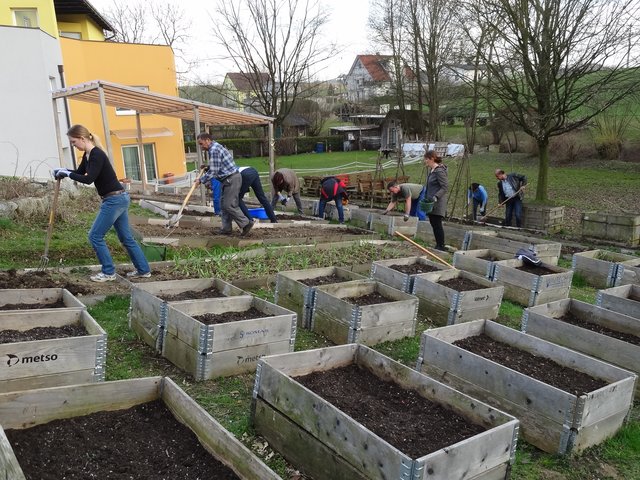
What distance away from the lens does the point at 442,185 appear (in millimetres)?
8789

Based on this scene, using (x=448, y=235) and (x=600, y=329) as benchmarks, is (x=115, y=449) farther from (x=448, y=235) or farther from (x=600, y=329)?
(x=448, y=235)

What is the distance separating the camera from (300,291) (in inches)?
222

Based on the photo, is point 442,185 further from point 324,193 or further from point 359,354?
point 359,354

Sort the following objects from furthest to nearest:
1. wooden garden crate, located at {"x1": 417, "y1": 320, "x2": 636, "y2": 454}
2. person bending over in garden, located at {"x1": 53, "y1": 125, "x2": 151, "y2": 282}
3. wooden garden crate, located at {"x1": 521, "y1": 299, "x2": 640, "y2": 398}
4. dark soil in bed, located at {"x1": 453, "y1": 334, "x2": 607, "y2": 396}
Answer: person bending over in garden, located at {"x1": 53, "y1": 125, "x2": 151, "y2": 282} < wooden garden crate, located at {"x1": 521, "y1": 299, "x2": 640, "y2": 398} < dark soil in bed, located at {"x1": 453, "y1": 334, "x2": 607, "y2": 396} < wooden garden crate, located at {"x1": 417, "y1": 320, "x2": 636, "y2": 454}

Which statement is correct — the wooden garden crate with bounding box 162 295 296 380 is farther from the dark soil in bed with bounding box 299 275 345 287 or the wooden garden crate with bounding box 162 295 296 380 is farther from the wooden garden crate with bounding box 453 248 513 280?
the wooden garden crate with bounding box 453 248 513 280

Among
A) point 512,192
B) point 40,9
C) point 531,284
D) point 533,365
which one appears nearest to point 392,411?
point 533,365

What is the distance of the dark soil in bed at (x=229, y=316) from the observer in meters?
4.71

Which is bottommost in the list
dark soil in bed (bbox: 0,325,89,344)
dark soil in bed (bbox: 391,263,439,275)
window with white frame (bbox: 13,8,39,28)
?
dark soil in bed (bbox: 391,263,439,275)

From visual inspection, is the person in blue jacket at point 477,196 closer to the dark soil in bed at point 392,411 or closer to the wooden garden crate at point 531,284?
the wooden garden crate at point 531,284

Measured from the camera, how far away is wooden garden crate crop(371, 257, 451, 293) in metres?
6.34

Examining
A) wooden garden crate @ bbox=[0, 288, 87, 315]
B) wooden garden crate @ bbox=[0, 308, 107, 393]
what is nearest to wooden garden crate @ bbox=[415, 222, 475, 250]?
wooden garden crate @ bbox=[0, 288, 87, 315]

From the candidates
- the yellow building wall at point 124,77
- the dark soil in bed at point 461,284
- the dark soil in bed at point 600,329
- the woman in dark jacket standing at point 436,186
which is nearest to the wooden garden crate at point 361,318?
the dark soil in bed at point 461,284

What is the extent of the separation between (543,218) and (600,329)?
25.7 ft

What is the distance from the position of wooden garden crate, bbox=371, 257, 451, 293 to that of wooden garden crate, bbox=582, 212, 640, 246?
5.75 m
